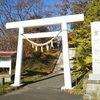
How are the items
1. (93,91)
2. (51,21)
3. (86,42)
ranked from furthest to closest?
(86,42)
(51,21)
(93,91)

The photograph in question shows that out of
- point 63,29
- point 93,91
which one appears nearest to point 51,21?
point 63,29

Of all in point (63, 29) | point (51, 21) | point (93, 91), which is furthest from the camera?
point (51, 21)

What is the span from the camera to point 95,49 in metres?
9.16

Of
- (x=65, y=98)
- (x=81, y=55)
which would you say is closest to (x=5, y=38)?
(x=81, y=55)

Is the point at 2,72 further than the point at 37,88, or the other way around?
the point at 2,72

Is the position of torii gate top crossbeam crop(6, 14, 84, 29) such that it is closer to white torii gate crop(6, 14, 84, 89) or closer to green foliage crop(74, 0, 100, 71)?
white torii gate crop(6, 14, 84, 89)

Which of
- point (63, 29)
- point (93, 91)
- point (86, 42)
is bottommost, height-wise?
point (93, 91)

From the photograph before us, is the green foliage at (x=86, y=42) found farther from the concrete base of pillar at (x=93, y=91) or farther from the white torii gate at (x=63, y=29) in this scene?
the concrete base of pillar at (x=93, y=91)

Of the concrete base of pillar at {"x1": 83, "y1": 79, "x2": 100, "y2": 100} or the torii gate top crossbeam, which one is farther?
the torii gate top crossbeam

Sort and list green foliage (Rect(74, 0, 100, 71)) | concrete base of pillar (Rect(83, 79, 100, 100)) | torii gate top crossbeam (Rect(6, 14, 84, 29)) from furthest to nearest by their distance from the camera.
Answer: green foliage (Rect(74, 0, 100, 71))
torii gate top crossbeam (Rect(6, 14, 84, 29))
concrete base of pillar (Rect(83, 79, 100, 100))

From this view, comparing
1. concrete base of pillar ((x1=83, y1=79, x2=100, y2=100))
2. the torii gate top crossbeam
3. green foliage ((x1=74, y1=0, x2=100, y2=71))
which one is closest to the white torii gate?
the torii gate top crossbeam

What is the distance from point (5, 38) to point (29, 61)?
3729mm

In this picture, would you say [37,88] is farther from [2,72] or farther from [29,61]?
[29,61]

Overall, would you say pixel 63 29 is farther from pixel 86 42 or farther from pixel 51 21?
pixel 86 42
